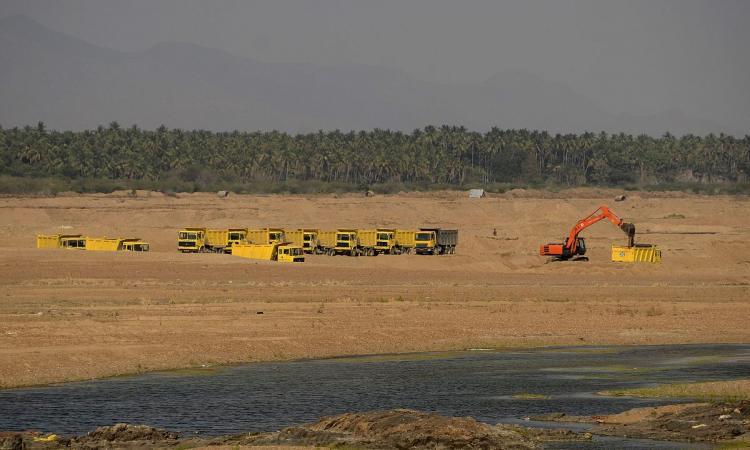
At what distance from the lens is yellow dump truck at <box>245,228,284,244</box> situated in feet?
328

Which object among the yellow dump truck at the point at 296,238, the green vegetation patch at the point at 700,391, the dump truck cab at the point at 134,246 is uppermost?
the green vegetation patch at the point at 700,391

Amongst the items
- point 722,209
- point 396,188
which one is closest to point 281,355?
point 722,209

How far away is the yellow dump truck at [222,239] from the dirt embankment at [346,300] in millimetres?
5889

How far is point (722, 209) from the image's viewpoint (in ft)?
533

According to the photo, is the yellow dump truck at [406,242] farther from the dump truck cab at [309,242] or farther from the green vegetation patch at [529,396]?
the green vegetation patch at [529,396]

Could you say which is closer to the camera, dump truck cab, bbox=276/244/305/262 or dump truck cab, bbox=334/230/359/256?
dump truck cab, bbox=276/244/305/262

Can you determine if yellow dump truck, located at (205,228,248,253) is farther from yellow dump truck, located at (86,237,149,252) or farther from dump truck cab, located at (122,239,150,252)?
yellow dump truck, located at (86,237,149,252)

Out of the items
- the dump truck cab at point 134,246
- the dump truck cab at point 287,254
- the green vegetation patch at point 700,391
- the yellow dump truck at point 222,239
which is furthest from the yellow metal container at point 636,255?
the green vegetation patch at point 700,391

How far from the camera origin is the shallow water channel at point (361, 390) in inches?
1222

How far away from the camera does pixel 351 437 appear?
26.7 metres

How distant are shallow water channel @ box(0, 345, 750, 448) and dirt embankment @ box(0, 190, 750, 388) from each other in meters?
2.46

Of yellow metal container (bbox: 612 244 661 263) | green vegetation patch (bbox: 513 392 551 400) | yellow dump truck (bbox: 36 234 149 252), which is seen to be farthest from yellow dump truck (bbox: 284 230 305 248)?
green vegetation patch (bbox: 513 392 551 400)

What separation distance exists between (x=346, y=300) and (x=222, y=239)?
4105 centimetres

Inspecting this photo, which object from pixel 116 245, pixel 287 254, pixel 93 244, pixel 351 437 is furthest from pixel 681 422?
pixel 93 244
